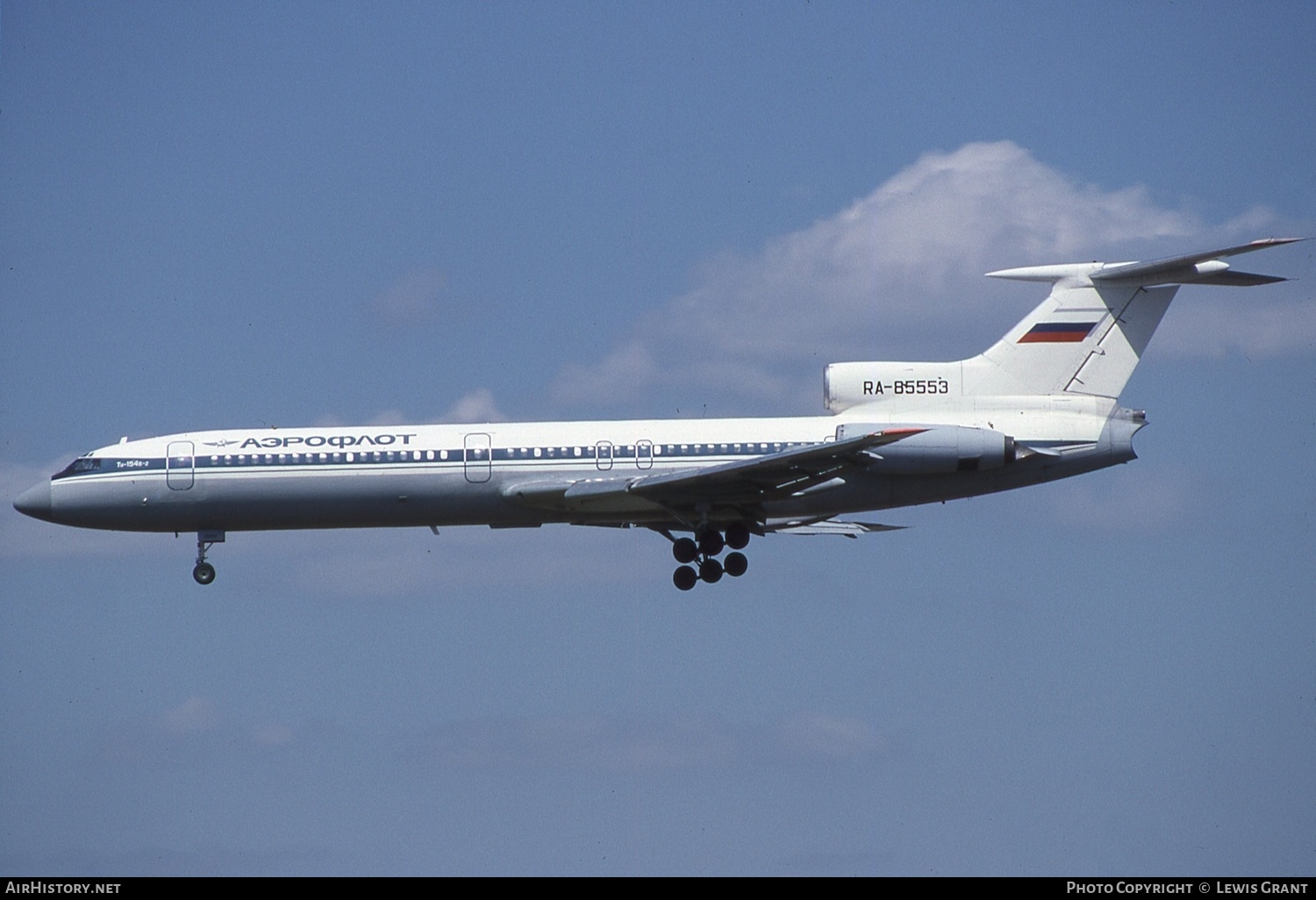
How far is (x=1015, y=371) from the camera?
42.1m

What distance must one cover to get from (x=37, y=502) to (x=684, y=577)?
15355mm

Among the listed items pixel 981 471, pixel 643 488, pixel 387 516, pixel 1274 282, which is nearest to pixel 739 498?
pixel 643 488

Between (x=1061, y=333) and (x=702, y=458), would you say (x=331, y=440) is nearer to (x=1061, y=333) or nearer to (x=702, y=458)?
(x=702, y=458)

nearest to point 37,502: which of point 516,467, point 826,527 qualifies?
point 516,467

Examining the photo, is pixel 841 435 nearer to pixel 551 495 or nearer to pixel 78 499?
pixel 551 495

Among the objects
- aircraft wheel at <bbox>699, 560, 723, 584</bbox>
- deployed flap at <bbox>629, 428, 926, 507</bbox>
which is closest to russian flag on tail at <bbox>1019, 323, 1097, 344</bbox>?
deployed flap at <bbox>629, 428, 926, 507</bbox>

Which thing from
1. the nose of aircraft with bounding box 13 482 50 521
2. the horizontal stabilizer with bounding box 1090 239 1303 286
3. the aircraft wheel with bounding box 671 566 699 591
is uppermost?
the horizontal stabilizer with bounding box 1090 239 1303 286

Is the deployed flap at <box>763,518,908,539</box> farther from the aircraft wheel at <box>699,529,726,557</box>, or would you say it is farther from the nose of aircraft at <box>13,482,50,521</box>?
the nose of aircraft at <box>13,482,50,521</box>

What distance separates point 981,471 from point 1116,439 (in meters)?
3.18

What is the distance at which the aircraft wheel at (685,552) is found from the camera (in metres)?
41.7

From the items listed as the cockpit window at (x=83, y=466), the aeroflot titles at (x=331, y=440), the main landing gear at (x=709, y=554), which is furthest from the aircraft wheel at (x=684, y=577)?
the cockpit window at (x=83, y=466)

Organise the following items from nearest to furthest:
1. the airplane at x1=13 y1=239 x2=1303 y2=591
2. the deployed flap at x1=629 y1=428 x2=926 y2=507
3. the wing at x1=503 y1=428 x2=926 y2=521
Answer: the deployed flap at x1=629 y1=428 x2=926 y2=507 → the wing at x1=503 y1=428 x2=926 y2=521 → the airplane at x1=13 y1=239 x2=1303 y2=591

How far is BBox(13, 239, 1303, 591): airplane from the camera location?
40594mm
